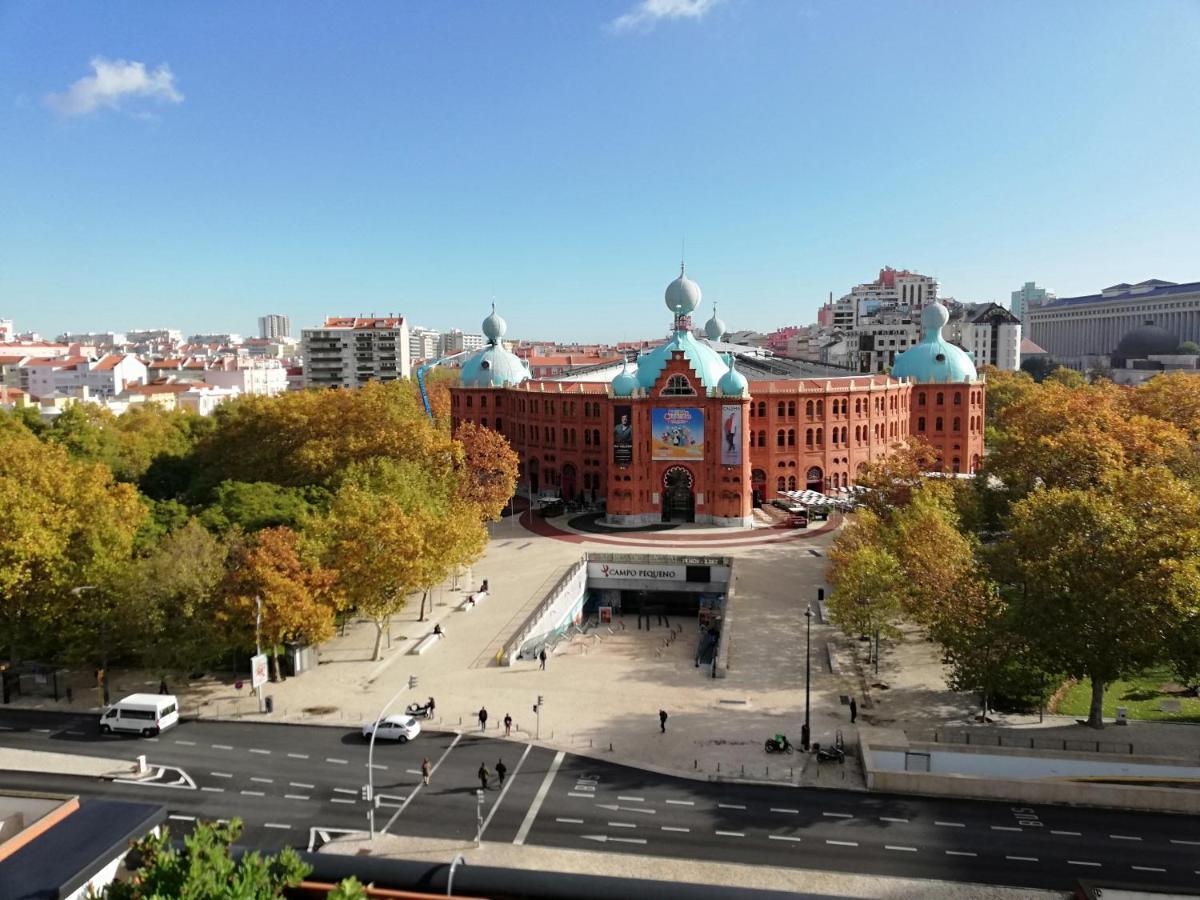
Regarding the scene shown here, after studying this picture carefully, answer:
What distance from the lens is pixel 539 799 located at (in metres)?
32.6

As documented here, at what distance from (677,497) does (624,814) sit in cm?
4861

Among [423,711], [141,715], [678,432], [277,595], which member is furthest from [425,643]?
[678,432]

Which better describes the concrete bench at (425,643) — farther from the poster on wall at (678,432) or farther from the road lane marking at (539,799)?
the poster on wall at (678,432)

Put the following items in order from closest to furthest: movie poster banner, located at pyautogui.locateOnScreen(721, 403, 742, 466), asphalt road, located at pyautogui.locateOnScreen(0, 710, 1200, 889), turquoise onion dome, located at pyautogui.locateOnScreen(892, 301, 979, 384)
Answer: asphalt road, located at pyautogui.locateOnScreen(0, 710, 1200, 889)
movie poster banner, located at pyautogui.locateOnScreen(721, 403, 742, 466)
turquoise onion dome, located at pyautogui.locateOnScreen(892, 301, 979, 384)

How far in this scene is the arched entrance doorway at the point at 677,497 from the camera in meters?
78.5

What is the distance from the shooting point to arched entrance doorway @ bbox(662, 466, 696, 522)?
7850 centimetres

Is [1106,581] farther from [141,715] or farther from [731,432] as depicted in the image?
[731,432]

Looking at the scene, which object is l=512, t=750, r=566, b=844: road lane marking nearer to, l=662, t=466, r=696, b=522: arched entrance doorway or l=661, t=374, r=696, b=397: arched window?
l=662, t=466, r=696, b=522: arched entrance doorway

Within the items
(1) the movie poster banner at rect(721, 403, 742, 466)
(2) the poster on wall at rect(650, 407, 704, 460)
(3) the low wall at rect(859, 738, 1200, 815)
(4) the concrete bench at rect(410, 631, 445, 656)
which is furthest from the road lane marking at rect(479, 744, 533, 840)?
(1) the movie poster banner at rect(721, 403, 742, 466)

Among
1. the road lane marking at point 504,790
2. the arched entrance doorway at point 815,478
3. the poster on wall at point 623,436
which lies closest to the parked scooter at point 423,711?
the road lane marking at point 504,790

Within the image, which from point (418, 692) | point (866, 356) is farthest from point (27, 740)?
point (866, 356)

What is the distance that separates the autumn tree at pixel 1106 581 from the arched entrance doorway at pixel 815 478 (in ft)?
151

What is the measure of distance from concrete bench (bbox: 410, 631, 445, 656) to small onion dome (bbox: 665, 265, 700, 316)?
43.0m

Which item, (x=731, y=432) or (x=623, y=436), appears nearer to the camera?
(x=731, y=432)
